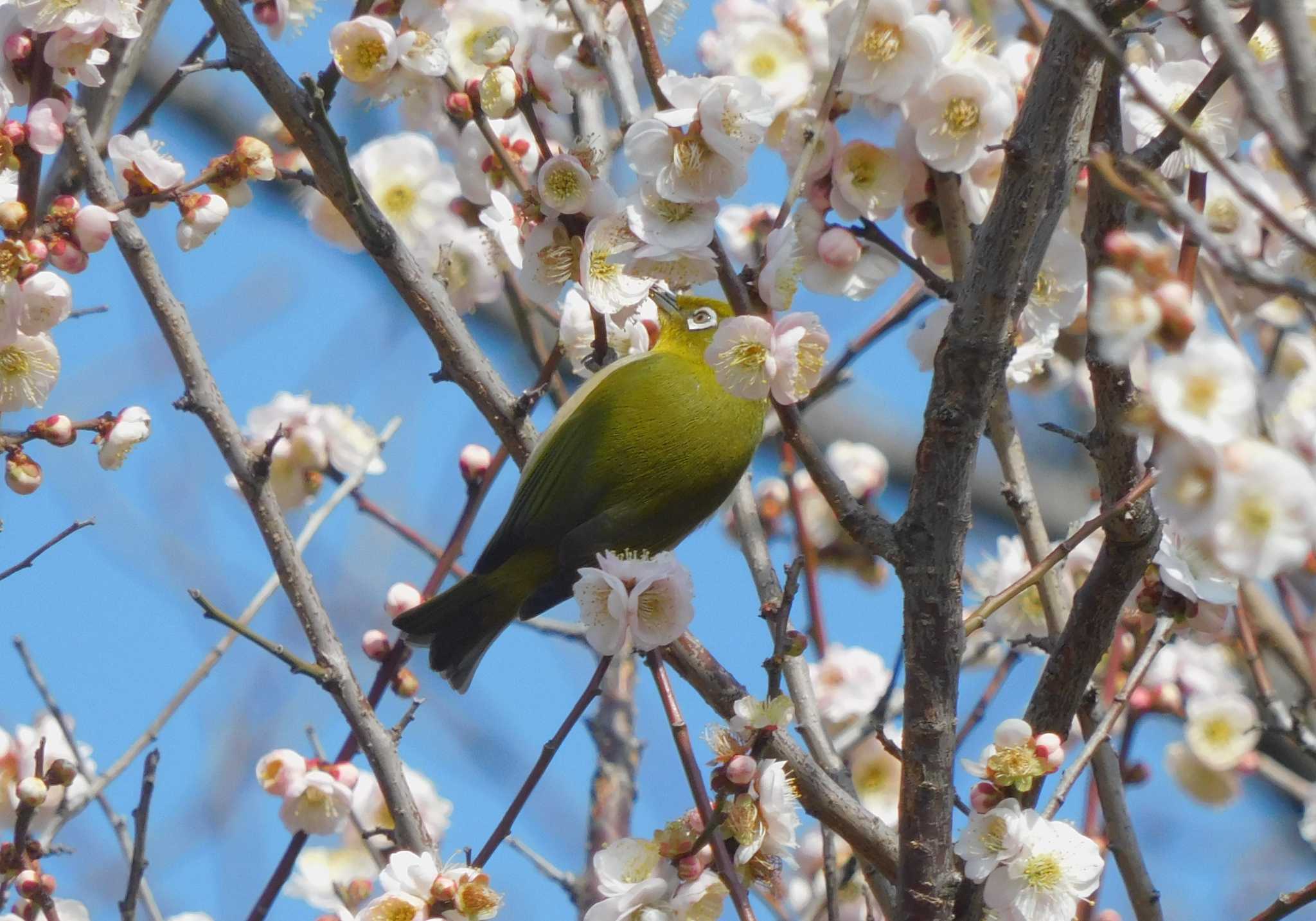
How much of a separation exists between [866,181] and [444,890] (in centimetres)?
146

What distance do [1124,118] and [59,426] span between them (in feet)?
6.50

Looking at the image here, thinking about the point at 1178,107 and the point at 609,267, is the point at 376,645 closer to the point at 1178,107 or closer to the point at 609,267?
the point at 609,267

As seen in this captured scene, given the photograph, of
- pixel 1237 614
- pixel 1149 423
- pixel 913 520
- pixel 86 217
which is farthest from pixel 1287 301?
pixel 86 217

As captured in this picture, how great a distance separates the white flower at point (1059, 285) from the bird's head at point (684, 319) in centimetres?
75

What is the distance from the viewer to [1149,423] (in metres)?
1.18

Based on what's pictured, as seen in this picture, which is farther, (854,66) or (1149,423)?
(854,66)

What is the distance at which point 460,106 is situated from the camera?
2631 millimetres

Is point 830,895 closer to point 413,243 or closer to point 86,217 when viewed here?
point 86,217

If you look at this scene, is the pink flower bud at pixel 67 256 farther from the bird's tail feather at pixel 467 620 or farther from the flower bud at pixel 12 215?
the bird's tail feather at pixel 467 620

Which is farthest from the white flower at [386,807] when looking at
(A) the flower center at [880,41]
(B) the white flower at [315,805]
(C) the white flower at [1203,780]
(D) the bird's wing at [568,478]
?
(C) the white flower at [1203,780]

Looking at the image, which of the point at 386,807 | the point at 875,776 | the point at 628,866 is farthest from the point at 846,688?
the point at 628,866

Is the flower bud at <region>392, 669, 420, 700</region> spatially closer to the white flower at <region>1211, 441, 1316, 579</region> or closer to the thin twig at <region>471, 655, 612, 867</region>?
the thin twig at <region>471, 655, 612, 867</region>

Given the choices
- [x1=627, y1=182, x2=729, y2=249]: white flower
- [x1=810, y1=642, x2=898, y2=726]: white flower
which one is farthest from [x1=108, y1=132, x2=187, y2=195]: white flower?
[x1=810, y1=642, x2=898, y2=726]: white flower

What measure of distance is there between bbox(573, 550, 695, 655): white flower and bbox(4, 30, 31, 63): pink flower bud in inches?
48.5
